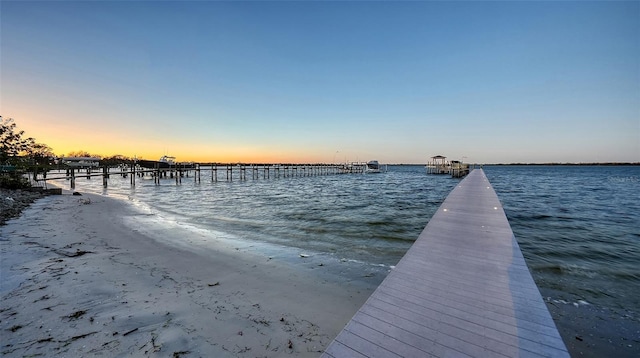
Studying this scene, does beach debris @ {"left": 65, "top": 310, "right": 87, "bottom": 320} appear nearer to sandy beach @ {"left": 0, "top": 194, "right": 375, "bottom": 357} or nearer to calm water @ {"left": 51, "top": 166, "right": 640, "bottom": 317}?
sandy beach @ {"left": 0, "top": 194, "right": 375, "bottom": 357}

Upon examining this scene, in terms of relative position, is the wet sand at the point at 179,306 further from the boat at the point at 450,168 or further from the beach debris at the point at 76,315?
the boat at the point at 450,168

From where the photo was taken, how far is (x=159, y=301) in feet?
14.6

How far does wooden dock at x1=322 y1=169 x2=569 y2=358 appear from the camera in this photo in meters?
2.84

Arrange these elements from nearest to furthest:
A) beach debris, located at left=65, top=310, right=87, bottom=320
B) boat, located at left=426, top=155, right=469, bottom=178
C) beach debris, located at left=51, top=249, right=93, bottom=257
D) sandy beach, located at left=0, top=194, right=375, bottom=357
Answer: sandy beach, located at left=0, top=194, right=375, bottom=357 → beach debris, located at left=65, top=310, right=87, bottom=320 → beach debris, located at left=51, top=249, right=93, bottom=257 → boat, located at left=426, top=155, right=469, bottom=178

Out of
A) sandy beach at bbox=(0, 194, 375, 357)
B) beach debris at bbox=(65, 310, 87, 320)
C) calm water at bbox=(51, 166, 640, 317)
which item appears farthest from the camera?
calm water at bbox=(51, 166, 640, 317)

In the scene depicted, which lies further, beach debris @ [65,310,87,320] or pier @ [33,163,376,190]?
pier @ [33,163,376,190]

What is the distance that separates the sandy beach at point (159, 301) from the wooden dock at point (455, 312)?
2.61 feet

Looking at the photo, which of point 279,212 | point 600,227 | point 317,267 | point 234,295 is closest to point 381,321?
point 234,295

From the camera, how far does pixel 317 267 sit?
663cm

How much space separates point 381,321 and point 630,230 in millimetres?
15766

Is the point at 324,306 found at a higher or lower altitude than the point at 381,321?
lower

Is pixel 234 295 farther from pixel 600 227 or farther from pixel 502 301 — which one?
pixel 600 227

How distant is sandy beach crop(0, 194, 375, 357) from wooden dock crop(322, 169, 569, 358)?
80 cm

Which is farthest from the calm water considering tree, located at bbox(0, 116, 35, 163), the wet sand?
tree, located at bbox(0, 116, 35, 163)
